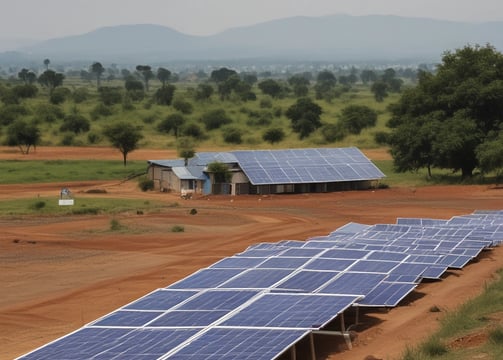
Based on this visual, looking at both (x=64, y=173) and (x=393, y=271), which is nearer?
(x=393, y=271)

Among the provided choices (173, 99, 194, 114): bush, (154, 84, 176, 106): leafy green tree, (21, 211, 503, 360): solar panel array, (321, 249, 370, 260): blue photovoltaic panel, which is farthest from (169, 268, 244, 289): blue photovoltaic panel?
(154, 84, 176, 106): leafy green tree

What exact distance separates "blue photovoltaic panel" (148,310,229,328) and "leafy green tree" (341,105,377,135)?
83208 millimetres

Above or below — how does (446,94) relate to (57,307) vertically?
above

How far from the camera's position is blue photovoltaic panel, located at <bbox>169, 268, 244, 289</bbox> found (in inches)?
1148

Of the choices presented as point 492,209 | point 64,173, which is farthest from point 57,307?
point 64,173

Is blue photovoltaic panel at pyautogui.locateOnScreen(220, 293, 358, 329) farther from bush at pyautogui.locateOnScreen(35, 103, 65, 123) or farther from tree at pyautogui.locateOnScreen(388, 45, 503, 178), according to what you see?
bush at pyautogui.locateOnScreen(35, 103, 65, 123)

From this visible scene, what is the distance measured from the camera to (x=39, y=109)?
121 meters

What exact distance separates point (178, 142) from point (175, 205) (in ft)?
135

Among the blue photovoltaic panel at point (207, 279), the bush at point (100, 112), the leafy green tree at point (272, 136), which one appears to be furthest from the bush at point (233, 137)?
the blue photovoltaic panel at point (207, 279)

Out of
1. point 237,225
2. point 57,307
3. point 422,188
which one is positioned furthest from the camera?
point 422,188

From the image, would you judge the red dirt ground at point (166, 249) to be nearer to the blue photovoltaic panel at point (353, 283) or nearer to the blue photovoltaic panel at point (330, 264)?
the blue photovoltaic panel at point (353, 283)

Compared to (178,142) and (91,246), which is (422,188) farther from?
(178,142)

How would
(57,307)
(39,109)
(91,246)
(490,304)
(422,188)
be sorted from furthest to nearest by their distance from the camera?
(39,109) → (422,188) → (91,246) → (57,307) → (490,304)

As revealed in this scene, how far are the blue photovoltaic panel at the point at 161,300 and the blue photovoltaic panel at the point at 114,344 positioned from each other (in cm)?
260
